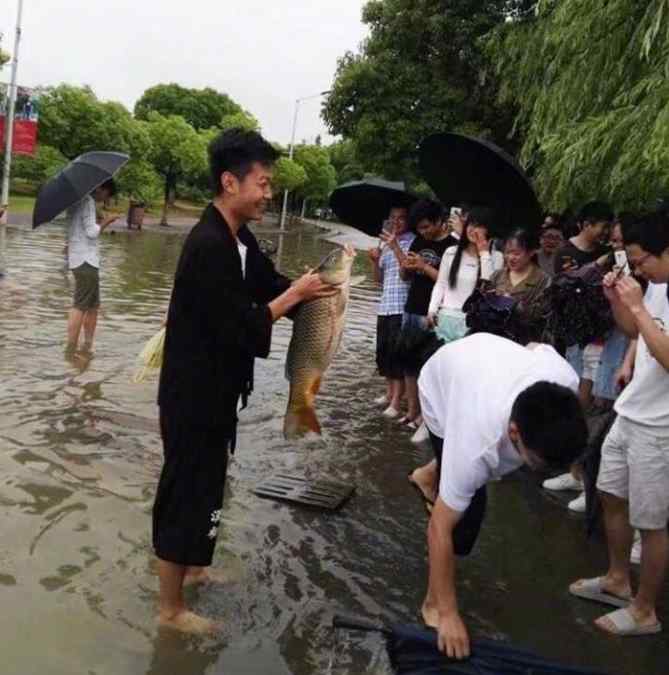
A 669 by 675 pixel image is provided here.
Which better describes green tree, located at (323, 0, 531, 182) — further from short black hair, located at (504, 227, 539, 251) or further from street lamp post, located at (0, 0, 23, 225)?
short black hair, located at (504, 227, 539, 251)

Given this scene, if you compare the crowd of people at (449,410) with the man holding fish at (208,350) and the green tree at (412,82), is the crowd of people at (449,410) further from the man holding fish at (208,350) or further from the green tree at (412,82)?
the green tree at (412,82)

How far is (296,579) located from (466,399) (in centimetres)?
160

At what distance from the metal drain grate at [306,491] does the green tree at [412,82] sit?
A: 607 inches

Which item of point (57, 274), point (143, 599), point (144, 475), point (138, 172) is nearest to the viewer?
point (143, 599)

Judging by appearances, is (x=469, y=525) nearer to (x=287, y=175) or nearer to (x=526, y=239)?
(x=526, y=239)

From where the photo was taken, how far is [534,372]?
313 centimetres

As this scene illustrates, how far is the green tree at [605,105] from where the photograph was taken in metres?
6.00

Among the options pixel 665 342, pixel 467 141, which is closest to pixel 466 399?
pixel 665 342

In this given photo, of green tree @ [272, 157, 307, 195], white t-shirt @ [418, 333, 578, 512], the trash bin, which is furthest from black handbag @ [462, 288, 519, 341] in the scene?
green tree @ [272, 157, 307, 195]

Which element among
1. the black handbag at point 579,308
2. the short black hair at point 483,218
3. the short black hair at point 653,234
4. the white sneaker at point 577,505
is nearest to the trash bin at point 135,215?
the short black hair at point 483,218

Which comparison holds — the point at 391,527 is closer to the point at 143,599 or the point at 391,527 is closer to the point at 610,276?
the point at 143,599

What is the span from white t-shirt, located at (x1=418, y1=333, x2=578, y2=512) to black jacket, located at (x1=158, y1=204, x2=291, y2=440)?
82 centimetres

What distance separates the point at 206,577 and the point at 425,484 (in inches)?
48.4

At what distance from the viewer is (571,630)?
3.90 m
